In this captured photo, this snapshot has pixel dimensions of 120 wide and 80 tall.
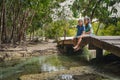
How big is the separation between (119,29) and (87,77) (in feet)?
44.1

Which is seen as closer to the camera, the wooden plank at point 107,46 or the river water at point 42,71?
the river water at point 42,71

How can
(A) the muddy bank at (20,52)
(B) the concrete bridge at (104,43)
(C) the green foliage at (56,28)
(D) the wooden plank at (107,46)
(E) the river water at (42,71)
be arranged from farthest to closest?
1. (C) the green foliage at (56,28)
2. (A) the muddy bank at (20,52)
3. (B) the concrete bridge at (104,43)
4. (D) the wooden plank at (107,46)
5. (E) the river water at (42,71)

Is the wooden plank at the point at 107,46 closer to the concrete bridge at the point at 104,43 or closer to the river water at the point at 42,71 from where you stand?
the concrete bridge at the point at 104,43

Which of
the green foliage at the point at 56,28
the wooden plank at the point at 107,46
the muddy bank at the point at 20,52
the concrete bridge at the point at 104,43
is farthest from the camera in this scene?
the green foliage at the point at 56,28

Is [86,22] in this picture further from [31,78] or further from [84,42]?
[31,78]

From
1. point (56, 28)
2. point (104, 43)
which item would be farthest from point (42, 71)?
point (56, 28)

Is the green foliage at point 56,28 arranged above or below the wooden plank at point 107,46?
below

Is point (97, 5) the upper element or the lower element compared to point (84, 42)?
upper

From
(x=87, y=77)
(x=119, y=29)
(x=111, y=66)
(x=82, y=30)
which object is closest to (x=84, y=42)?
(x=82, y=30)

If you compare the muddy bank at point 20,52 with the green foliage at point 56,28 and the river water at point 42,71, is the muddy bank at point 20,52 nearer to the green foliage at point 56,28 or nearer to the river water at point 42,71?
the river water at point 42,71

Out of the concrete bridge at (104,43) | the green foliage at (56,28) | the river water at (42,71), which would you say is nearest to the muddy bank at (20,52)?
the river water at (42,71)

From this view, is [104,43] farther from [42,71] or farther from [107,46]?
[42,71]

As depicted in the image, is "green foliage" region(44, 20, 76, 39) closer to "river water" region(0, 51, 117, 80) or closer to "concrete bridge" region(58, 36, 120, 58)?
"river water" region(0, 51, 117, 80)

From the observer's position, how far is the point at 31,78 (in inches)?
Result: 422
